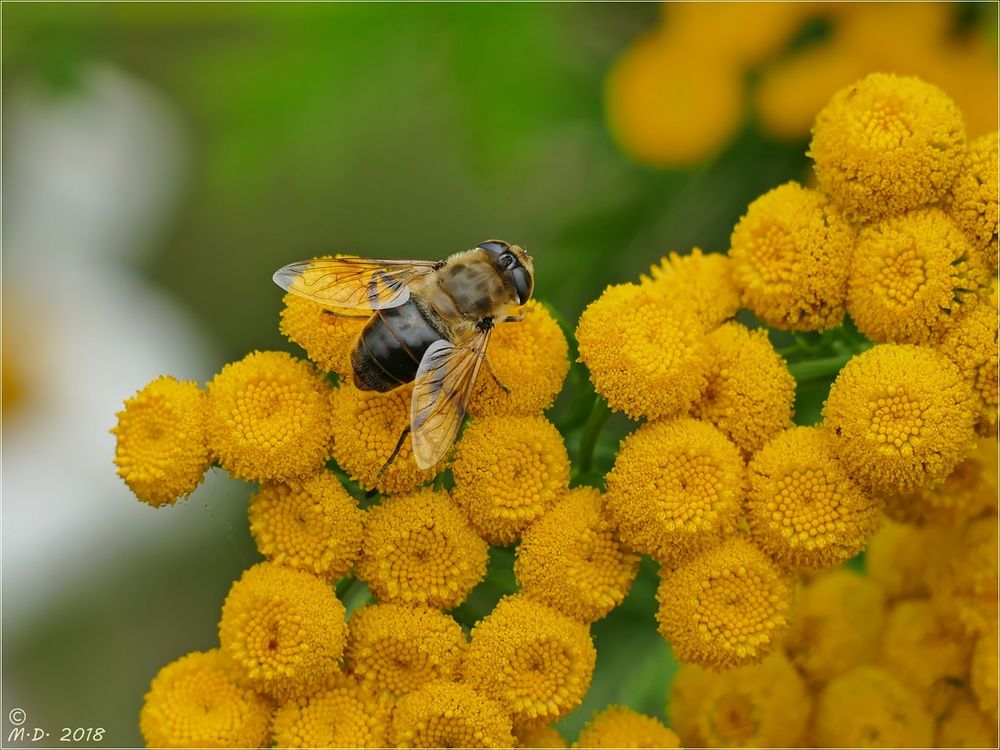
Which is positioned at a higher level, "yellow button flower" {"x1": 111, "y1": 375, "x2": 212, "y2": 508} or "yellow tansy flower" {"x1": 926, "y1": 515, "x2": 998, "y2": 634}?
"yellow button flower" {"x1": 111, "y1": 375, "x2": 212, "y2": 508}

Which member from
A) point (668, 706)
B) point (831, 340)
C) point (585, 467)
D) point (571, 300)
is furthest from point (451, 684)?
point (571, 300)

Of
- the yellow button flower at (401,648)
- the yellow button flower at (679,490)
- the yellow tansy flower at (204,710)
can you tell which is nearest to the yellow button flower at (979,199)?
the yellow button flower at (679,490)

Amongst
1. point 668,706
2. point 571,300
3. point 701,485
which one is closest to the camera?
point 701,485

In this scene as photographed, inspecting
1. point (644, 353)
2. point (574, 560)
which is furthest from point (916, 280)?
point (574, 560)

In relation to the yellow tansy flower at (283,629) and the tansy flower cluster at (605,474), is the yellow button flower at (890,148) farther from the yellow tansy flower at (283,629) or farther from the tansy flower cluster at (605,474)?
the yellow tansy flower at (283,629)

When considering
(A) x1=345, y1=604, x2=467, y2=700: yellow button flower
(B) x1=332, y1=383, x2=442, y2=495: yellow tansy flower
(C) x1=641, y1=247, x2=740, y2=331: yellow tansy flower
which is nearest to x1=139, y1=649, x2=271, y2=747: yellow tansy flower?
(A) x1=345, y1=604, x2=467, y2=700: yellow button flower

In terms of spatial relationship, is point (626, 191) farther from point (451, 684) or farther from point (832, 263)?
point (451, 684)

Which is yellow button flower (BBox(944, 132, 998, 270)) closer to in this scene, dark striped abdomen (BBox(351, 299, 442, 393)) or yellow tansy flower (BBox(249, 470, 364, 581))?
dark striped abdomen (BBox(351, 299, 442, 393))
